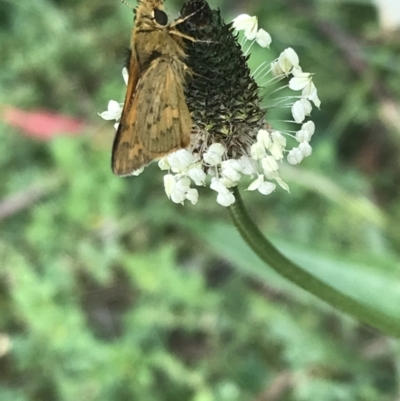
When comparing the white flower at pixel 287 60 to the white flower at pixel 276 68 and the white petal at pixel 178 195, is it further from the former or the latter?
the white petal at pixel 178 195

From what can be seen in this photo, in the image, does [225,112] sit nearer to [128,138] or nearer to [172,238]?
[128,138]

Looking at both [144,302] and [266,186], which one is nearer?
[266,186]

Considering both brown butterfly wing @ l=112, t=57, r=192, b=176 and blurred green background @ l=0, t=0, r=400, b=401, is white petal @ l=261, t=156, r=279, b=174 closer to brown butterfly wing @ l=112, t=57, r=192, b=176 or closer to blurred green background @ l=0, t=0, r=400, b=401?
brown butterfly wing @ l=112, t=57, r=192, b=176

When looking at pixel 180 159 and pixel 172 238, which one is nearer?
pixel 180 159

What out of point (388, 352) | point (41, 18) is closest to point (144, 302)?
point (388, 352)

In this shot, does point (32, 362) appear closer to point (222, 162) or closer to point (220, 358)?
point (220, 358)

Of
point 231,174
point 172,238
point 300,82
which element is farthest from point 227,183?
point 172,238
